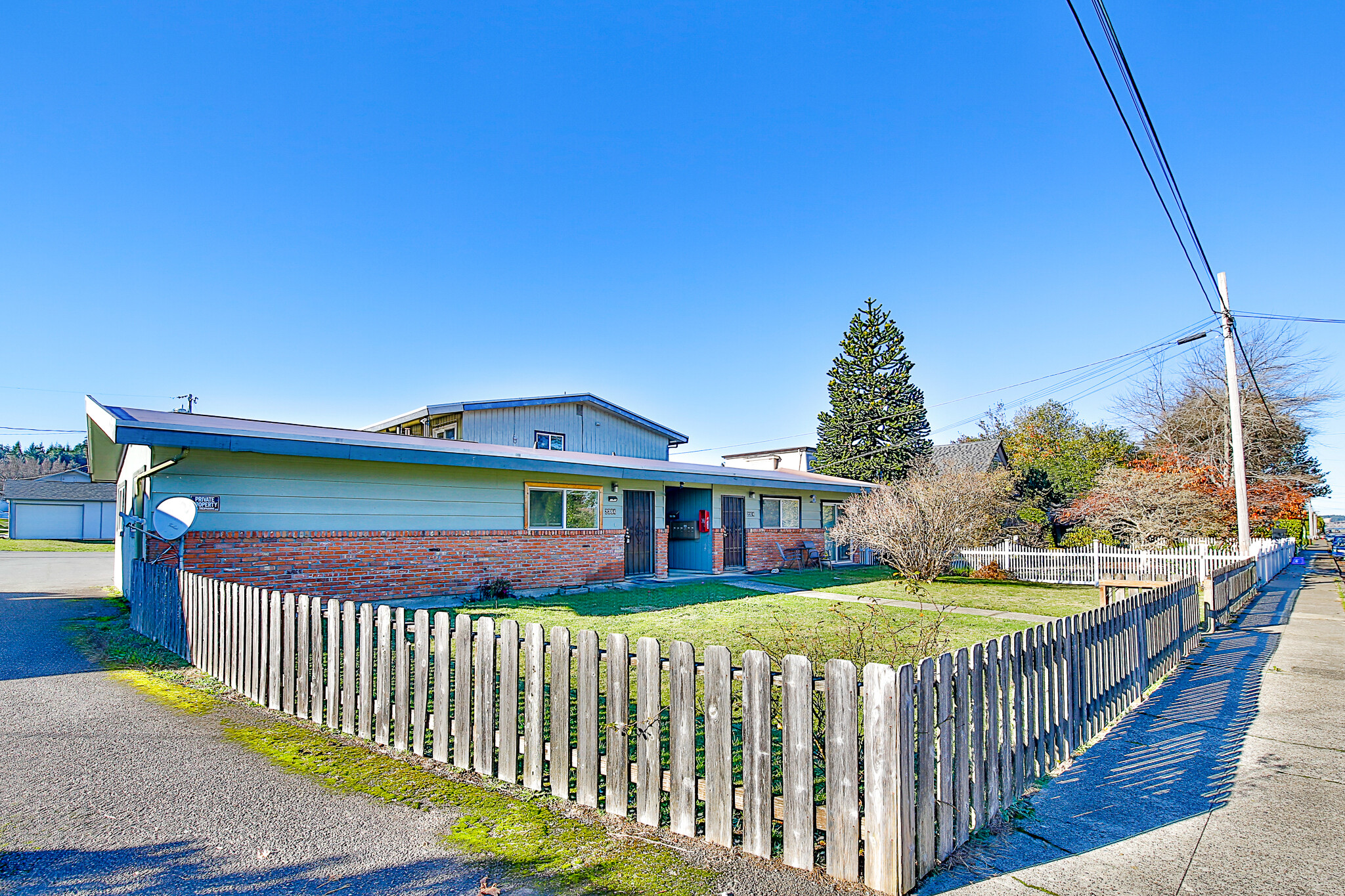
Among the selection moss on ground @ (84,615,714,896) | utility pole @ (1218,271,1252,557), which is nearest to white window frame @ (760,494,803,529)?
utility pole @ (1218,271,1252,557)

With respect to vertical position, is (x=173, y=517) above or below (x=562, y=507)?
above

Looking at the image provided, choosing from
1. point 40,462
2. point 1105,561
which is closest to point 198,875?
point 1105,561

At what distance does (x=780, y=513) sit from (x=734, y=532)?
2.48 metres

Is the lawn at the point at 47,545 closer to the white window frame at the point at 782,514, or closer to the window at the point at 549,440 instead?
the window at the point at 549,440

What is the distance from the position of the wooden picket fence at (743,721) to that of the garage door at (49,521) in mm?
48621

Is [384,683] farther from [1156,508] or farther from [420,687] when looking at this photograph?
[1156,508]

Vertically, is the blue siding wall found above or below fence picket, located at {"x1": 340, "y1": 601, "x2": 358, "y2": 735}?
above

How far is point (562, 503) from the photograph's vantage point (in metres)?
14.2

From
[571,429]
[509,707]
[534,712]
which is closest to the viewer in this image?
[534,712]

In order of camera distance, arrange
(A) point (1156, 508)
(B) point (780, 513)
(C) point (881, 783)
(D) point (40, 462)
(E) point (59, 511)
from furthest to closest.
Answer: (D) point (40, 462) < (E) point (59, 511) < (A) point (1156, 508) < (B) point (780, 513) < (C) point (881, 783)

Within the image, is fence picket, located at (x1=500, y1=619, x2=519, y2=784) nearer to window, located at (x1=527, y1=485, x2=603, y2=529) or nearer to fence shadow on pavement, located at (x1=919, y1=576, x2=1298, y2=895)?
fence shadow on pavement, located at (x1=919, y1=576, x2=1298, y2=895)

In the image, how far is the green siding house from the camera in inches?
374

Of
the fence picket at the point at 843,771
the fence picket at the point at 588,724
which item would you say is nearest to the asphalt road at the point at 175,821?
the fence picket at the point at 588,724

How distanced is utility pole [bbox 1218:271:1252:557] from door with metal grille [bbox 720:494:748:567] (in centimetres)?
1220
